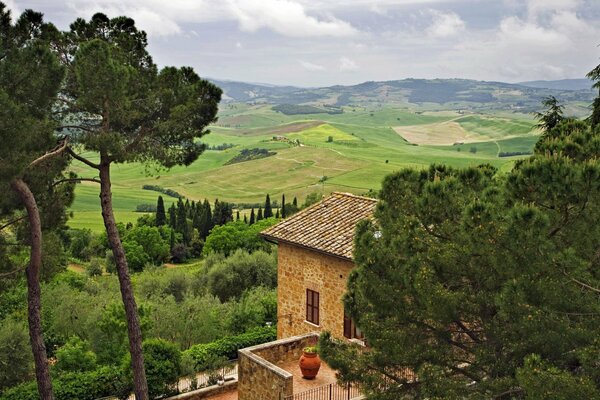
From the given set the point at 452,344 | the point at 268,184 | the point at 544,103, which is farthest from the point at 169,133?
the point at 268,184

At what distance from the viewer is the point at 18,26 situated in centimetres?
1410

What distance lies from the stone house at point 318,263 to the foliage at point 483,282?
23.0 feet

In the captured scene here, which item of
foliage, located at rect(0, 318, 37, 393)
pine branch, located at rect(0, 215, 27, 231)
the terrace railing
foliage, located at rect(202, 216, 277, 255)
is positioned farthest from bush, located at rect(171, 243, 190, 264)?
the terrace railing

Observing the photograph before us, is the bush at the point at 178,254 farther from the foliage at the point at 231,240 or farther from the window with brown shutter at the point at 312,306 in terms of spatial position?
the window with brown shutter at the point at 312,306

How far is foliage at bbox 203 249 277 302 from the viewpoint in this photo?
4319 centimetres

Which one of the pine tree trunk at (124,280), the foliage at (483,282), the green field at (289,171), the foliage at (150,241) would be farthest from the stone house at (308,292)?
the green field at (289,171)

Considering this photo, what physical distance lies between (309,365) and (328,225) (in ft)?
17.3

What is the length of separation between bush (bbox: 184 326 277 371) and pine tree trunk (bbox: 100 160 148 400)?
6085 mm

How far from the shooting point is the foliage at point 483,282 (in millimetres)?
8234

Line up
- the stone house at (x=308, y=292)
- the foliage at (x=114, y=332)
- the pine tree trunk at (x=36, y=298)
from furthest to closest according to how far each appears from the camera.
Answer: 1. the foliage at (x=114, y=332)
2. the stone house at (x=308, y=292)
3. the pine tree trunk at (x=36, y=298)

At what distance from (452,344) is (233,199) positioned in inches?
4925

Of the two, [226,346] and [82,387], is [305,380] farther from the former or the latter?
[226,346]

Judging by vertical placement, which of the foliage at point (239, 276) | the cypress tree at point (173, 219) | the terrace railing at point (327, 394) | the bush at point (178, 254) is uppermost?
the terrace railing at point (327, 394)

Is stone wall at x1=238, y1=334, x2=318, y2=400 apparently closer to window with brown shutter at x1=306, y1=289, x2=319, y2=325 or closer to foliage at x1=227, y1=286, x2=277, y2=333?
window with brown shutter at x1=306, y1=289, x2=319, y2=325
